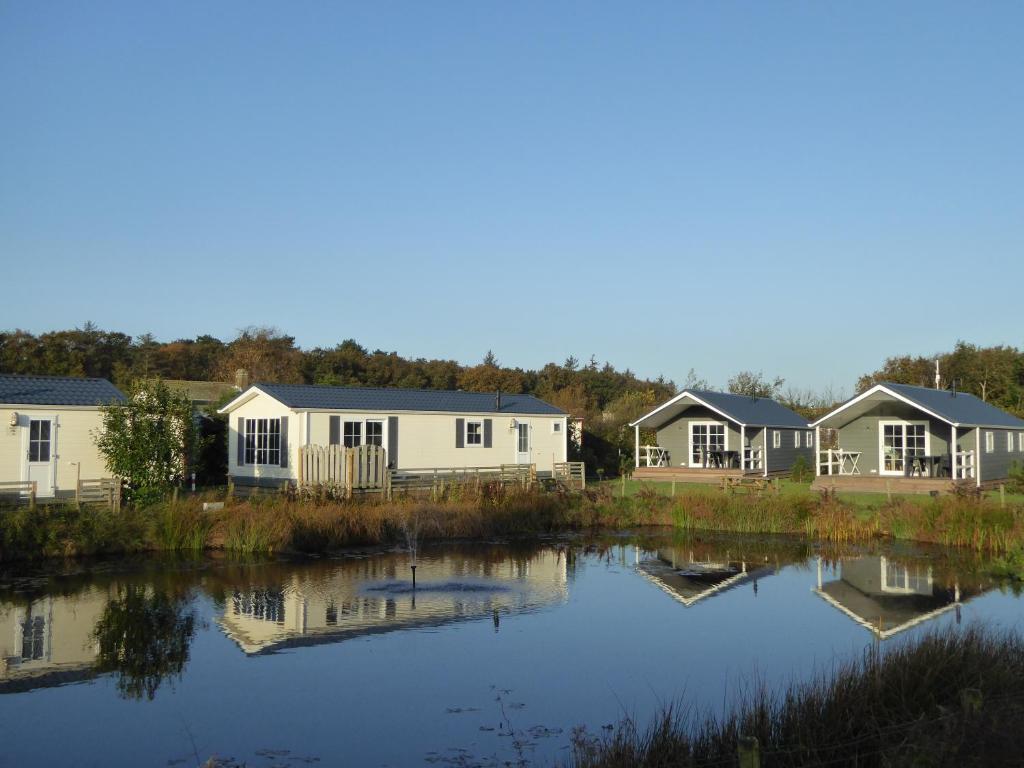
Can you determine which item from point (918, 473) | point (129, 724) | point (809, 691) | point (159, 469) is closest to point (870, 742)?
point (809, 691)

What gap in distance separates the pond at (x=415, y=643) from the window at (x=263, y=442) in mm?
8918

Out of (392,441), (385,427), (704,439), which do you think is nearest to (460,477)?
(392,441)

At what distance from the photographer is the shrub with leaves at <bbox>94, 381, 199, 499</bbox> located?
Result: 20156mm

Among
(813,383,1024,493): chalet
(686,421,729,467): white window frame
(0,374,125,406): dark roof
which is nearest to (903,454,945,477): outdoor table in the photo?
(813,383,1024,493): chalet

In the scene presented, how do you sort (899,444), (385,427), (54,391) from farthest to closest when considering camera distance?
(899,444), (385,427), (54,391)

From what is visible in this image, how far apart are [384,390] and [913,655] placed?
2190 centimetres

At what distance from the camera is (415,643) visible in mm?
11625

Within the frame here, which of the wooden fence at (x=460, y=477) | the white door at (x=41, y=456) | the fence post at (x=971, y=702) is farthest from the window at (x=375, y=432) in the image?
the fence post at (x=971, y=702)

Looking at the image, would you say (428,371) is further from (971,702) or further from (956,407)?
(971,702)

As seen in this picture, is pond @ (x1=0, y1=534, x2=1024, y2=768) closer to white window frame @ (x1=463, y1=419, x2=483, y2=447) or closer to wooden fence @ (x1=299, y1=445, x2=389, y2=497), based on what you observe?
wooden fence @ (x1=299, y1=445, x2=389, y2=497)

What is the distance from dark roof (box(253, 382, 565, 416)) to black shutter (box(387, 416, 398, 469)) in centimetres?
37

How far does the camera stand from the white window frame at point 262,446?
2647cm

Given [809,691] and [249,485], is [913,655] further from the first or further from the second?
[249,485]

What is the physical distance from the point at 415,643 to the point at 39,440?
13.8 metres
